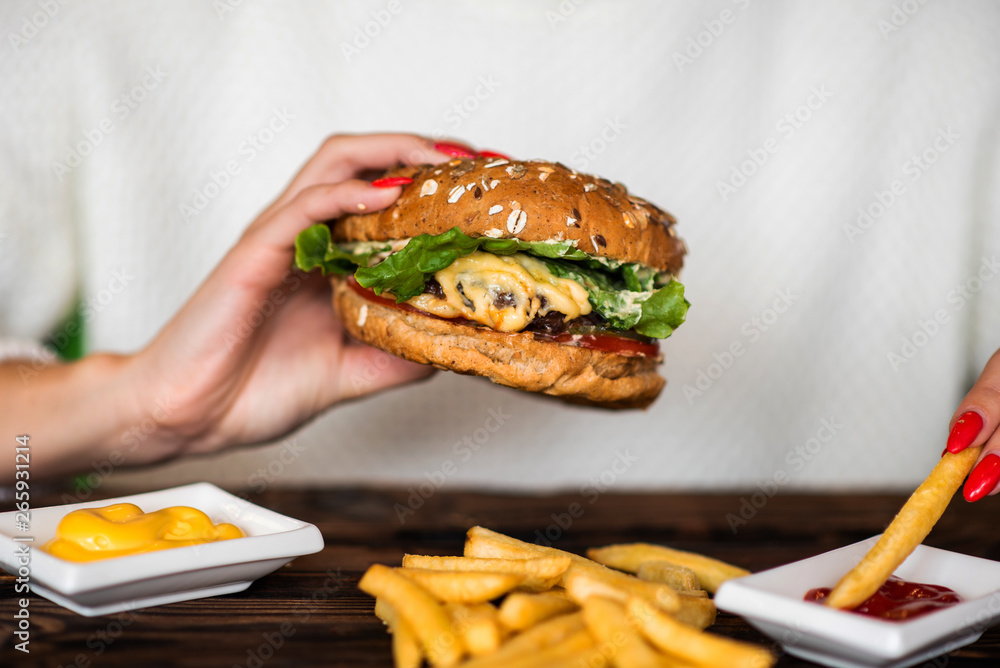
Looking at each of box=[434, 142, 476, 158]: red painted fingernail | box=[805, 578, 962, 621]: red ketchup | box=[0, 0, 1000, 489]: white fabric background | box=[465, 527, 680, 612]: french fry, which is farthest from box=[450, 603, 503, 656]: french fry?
box=[0, 0, 1000, 489]: white fabric background

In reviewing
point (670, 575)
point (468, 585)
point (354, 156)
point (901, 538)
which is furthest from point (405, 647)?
point (354, 156)

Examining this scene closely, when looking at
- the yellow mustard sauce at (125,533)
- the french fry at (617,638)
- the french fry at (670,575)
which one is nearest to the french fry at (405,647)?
the french fry at (617,638)

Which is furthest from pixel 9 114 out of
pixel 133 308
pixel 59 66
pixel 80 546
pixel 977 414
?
pixel 977 414

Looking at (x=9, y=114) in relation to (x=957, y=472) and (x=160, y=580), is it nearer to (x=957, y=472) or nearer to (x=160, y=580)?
(x=160, y=580)

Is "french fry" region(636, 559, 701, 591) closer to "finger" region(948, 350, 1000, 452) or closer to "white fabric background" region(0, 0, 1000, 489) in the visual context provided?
"finger" region(948, 350, 1000, 452)

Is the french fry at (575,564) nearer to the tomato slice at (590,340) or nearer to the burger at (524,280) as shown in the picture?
the burger at (524,280)
